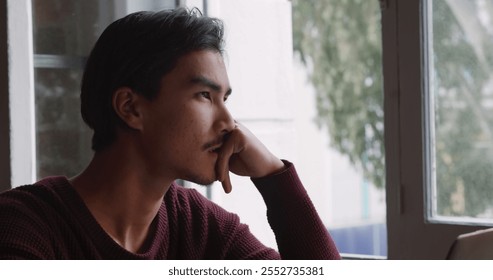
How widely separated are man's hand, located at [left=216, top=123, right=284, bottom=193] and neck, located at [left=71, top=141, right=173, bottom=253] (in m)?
0.13

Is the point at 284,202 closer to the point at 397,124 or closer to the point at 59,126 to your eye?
the point at 397,124

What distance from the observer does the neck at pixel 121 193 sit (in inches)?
44.1

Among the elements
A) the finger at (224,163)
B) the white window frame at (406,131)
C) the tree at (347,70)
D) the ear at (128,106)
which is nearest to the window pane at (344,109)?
the tree at (347,70)

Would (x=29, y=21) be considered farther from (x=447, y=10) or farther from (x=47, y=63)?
(x=447, y=10)

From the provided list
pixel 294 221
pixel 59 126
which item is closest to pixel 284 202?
pixel 294 221

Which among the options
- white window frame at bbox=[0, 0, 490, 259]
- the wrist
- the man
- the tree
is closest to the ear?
the man

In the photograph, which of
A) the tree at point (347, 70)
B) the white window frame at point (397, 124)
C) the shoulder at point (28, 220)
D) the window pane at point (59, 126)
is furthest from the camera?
the tree at point (347, 70)

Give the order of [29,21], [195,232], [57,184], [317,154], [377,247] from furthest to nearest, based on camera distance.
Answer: [317,154]
[377,247]
[29,21]
[195,232]
[57,184]

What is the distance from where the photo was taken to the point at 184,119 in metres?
1.14

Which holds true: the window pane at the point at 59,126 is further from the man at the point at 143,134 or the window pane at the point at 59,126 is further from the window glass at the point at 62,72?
the man at the point at 143,134

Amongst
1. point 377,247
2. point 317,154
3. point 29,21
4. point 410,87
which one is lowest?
point 377,247

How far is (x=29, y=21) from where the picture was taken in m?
1.70

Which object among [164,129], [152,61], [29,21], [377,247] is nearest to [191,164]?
[164,129]

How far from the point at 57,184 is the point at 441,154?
3.34ft
